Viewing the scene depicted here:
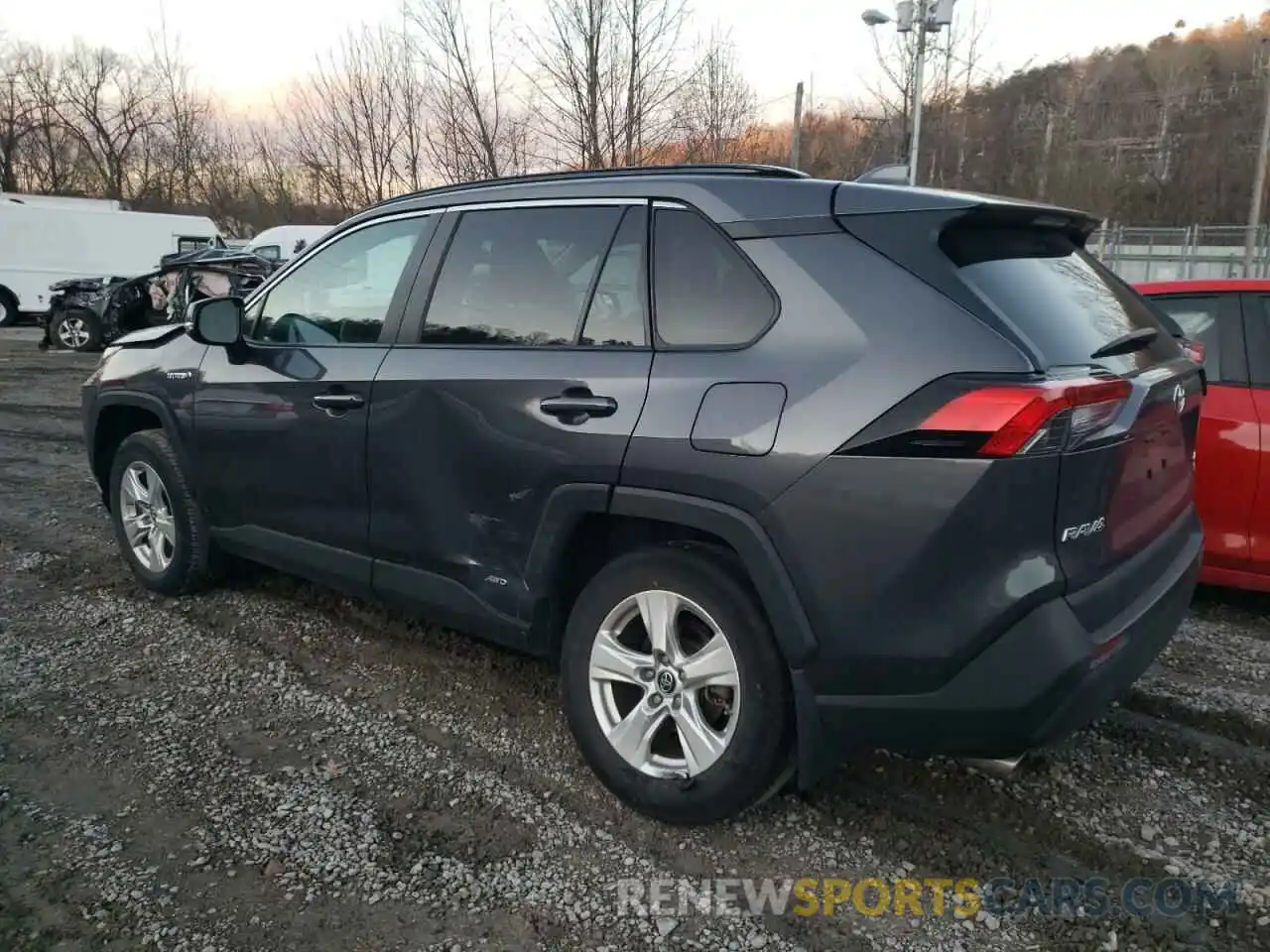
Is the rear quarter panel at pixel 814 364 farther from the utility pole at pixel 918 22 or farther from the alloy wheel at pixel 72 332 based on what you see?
the alloy wheel at pixel 72 332

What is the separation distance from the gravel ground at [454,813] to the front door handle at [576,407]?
1.15 m

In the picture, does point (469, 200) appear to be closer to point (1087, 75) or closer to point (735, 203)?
point (735, 203)

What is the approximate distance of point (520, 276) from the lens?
3.17 meters

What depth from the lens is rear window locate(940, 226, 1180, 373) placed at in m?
2.32

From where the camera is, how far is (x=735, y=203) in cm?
265

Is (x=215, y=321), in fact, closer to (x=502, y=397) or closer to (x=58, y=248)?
(x=502, y=397)

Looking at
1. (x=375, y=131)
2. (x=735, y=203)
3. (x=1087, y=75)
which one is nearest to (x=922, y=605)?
(x=735, y=203)

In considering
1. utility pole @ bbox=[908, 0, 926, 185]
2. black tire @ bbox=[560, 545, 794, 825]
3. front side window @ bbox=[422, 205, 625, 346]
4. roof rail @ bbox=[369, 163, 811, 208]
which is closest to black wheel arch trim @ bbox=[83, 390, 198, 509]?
front side window @ bbox=[422, 205, 625, 346]

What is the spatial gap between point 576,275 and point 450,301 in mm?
554

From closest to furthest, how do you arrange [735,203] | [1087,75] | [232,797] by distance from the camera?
[735,203] → [232,797] → [1087,75]

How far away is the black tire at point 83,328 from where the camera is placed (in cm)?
1641

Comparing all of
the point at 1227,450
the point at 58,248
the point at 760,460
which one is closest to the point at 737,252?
the point at 760,460

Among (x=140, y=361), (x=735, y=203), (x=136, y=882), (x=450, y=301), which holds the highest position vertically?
(x=735, y=203)

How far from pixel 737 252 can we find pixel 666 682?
1.22 meters
